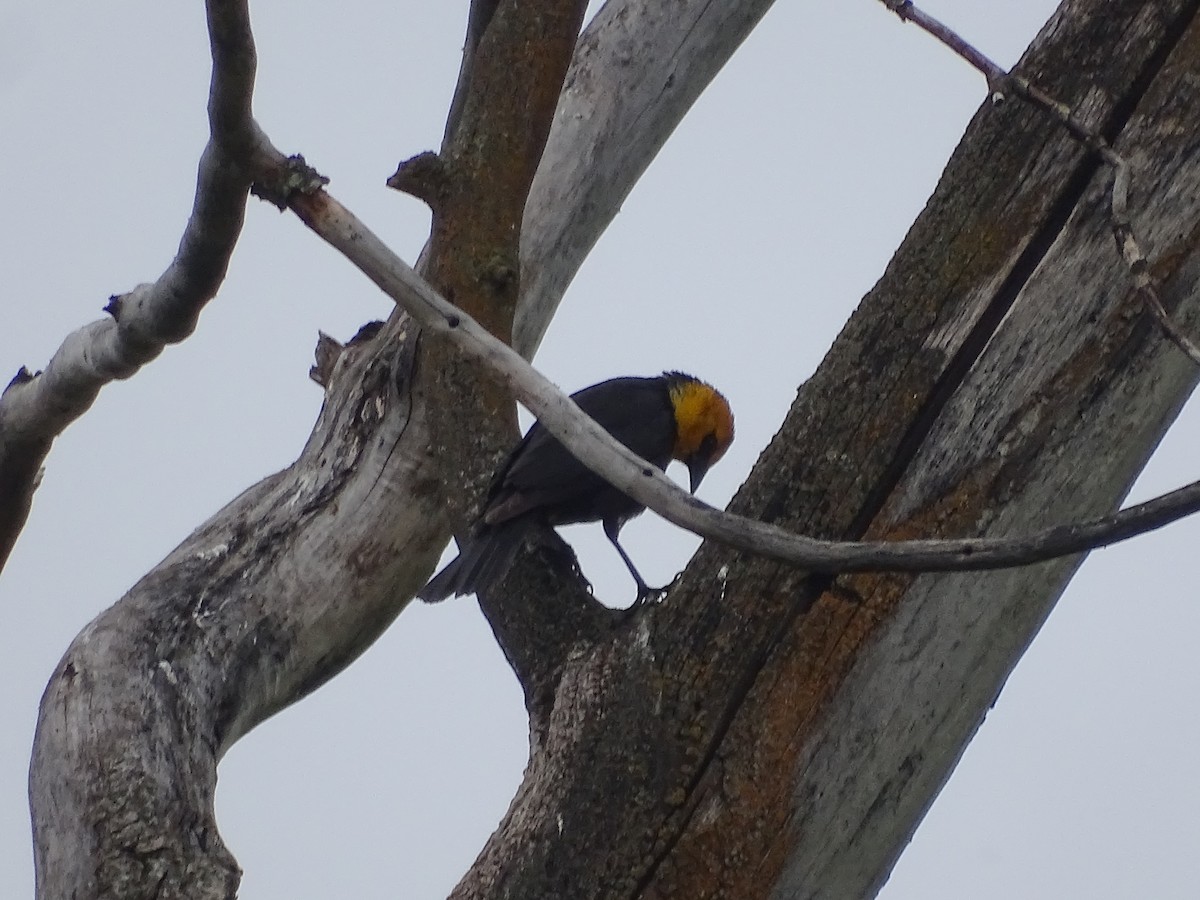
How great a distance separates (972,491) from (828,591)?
28 centimetres

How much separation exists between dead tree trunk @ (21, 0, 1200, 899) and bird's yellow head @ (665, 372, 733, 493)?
8.73 feet

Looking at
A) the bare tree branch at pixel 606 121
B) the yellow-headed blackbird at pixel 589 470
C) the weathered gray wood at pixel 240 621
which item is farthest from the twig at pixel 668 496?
the bare tree branch at pixel 606 121

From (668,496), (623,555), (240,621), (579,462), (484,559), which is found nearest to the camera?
(668,496)

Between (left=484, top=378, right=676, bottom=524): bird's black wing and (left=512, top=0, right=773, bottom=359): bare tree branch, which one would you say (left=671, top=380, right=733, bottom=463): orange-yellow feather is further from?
(left=512, top=0, right=773, bottom=359): bare tree branch

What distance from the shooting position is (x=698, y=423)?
5059 millimetres

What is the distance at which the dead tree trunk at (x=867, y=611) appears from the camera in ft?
6.91

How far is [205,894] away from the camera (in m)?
2.08

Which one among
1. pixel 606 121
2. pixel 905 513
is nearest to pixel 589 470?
pixel 606 121

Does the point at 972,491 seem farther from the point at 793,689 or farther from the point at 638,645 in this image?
the point at 638,645

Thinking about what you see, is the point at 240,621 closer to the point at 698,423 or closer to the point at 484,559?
the point at 484,559

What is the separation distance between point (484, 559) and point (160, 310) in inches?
34.5

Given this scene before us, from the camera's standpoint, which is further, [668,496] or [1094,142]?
[1094,142]

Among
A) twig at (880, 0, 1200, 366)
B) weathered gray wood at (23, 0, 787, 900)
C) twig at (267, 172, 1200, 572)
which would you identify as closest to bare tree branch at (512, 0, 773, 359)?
weathered gray wood at (23, 0, 787, 900)

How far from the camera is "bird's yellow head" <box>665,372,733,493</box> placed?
16.5ft
